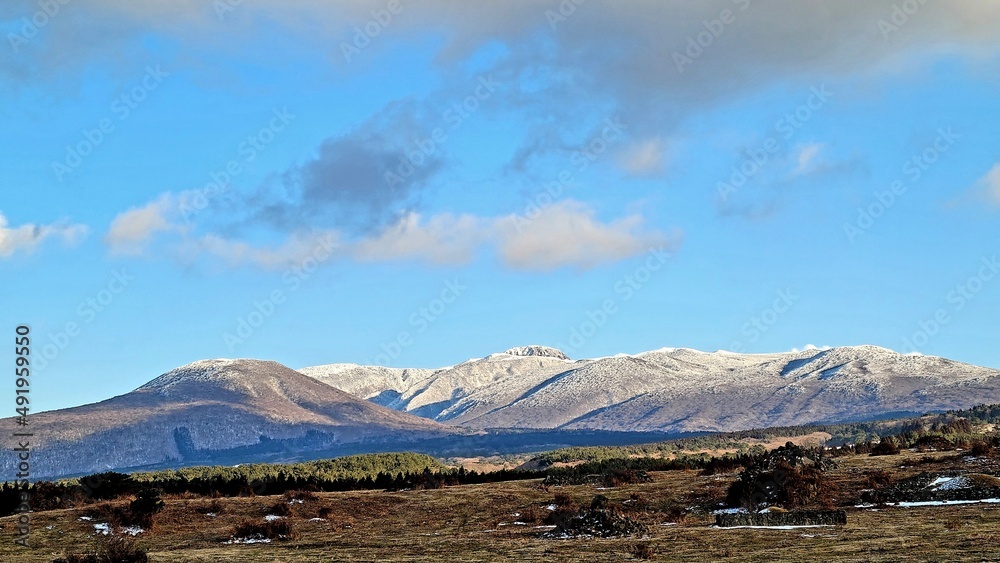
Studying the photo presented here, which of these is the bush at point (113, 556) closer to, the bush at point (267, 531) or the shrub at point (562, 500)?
the bush at point (267, 531)

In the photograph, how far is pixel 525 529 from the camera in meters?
44.6

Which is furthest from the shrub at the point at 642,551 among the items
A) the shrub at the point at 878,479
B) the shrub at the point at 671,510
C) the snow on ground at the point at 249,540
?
the shrub at the point at 878,479

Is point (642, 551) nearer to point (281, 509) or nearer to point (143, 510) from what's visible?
point (281, 509)

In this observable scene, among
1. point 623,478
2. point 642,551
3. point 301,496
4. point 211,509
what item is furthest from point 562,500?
point 642,551

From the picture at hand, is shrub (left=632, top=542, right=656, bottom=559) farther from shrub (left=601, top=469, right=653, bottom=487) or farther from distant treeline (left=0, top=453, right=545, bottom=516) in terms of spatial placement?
distant treeline (left=0, top=453, right=545, bottom=516)

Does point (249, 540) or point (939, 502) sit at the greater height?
point (249, 540)

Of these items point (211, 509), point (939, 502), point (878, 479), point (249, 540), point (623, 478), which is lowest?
point (939, 502)

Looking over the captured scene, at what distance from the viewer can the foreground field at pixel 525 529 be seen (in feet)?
106

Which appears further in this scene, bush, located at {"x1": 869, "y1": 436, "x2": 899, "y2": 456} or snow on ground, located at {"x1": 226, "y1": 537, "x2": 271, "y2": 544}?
bush, located at {"x1": 869, "y1": 436, "x2": 899, "y2": 456}

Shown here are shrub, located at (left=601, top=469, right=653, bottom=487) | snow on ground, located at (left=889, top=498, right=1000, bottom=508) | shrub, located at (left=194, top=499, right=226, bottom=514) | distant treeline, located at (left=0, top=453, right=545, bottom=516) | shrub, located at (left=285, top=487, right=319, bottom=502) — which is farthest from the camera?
shrub, located at (left=601, top=469, right=653, bottom=487)

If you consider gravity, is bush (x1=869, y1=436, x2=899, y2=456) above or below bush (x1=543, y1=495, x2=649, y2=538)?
above

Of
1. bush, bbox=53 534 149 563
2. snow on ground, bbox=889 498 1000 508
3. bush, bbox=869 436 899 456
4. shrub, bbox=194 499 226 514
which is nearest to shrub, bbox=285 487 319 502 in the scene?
shrub, bbox=194 499 226 514

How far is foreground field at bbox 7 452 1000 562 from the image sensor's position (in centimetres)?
3244

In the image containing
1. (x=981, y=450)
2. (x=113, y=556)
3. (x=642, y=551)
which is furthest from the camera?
(x=981, y=450)
